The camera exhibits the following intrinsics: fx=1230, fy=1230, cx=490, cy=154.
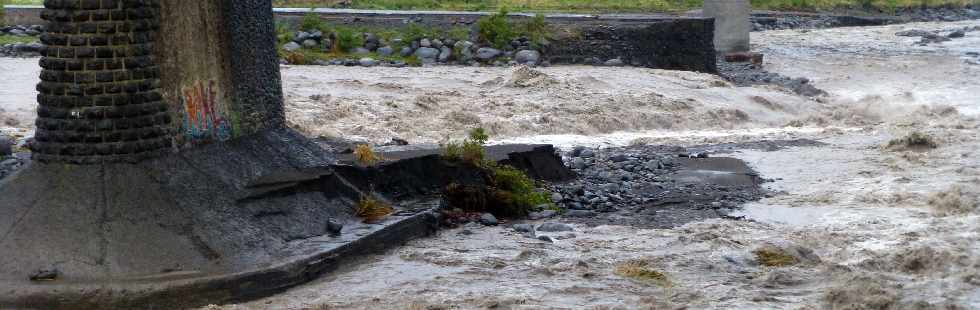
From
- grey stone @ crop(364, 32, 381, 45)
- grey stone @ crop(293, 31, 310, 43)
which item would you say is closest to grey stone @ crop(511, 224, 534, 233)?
grey stone @ crop(364, 32, 381, 45)

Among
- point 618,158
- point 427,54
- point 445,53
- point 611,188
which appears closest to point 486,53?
point 445,53

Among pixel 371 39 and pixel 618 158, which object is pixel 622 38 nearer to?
pixel 371 39

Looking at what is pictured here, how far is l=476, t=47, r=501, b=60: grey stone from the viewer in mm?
24078

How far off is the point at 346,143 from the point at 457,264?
19.1 ft

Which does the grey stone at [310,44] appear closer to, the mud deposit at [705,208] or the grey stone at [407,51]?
the grey stone at [407,51]

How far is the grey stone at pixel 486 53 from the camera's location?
24.1 m

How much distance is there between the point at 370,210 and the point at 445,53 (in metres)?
13.4

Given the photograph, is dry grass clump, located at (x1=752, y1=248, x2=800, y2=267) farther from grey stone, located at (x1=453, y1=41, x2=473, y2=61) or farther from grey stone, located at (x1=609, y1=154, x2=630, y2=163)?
grey stone, located at (x1=453, y1=41, x2=473, y2=61)

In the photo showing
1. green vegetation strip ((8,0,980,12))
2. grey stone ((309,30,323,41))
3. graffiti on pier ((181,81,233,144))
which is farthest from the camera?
green vegetation strip ((8,0,980,12))

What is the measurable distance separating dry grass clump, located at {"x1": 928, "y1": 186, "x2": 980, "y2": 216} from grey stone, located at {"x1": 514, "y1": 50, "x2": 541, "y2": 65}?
Answer: 11485 millimetres

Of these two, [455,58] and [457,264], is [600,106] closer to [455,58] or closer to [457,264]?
[455,58]

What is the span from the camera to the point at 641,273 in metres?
10.0

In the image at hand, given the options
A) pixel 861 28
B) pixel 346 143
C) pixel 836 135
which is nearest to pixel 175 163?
pixel 346 143

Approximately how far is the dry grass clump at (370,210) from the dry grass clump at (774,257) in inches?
131
